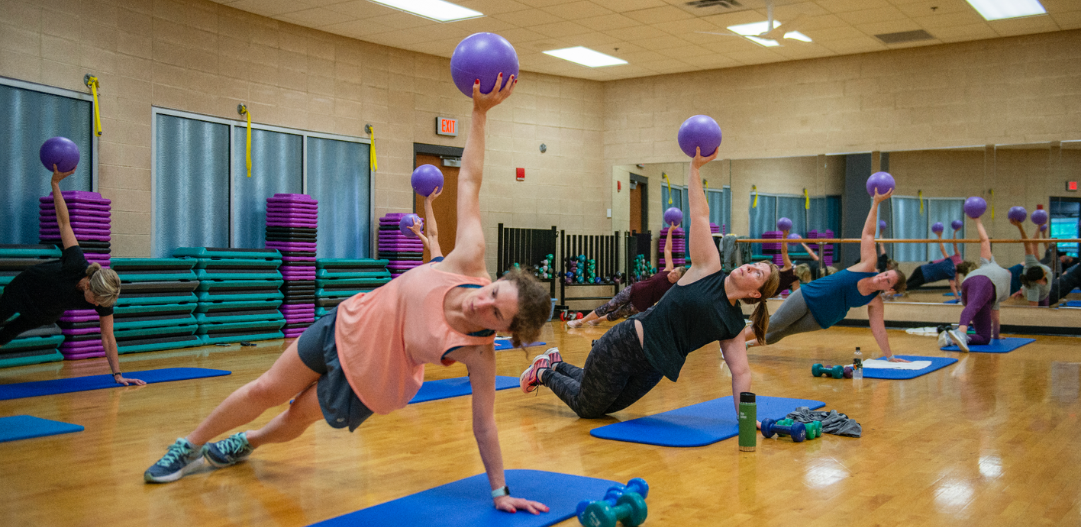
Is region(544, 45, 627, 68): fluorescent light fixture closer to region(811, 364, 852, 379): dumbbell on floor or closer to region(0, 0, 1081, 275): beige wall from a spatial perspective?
region(0, 0, 1081, 275): beige wall

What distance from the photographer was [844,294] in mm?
5332

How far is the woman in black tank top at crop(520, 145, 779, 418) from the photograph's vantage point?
11.1ft

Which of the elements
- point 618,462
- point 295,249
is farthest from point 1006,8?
point 295,249

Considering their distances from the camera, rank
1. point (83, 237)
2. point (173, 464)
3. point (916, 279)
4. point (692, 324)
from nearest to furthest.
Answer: point (173, 464), point (692, 324), point (83, 237), point (916, 279)

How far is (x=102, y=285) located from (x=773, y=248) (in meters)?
7.84

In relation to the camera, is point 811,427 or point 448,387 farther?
point 448,387

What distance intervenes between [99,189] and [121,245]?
1.65 feet

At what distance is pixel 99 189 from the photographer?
21.7ft

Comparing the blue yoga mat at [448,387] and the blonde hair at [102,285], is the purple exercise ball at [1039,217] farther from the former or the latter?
the blonde hair at [102,285]

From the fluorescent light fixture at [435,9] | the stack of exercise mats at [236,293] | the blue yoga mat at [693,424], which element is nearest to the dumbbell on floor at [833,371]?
the blue yoga mat at [693,424]

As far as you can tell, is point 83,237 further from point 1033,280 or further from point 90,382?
point 1033,280

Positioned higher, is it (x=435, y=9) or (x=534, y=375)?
(x=435, y=9)

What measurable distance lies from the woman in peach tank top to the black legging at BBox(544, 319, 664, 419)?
122 centimetres

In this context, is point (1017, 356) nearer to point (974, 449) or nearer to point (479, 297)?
point (974, 449)
